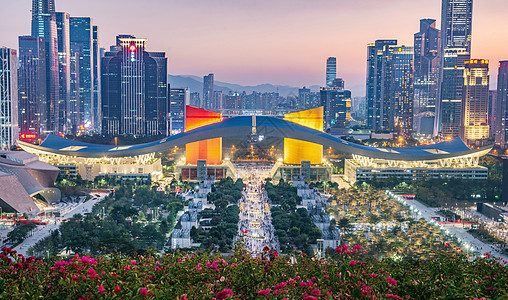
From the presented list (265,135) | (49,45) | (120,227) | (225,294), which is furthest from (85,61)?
(225,294)

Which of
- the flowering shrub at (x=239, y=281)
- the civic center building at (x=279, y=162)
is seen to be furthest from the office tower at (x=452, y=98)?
the flowering shrub at (x=239, y=281)

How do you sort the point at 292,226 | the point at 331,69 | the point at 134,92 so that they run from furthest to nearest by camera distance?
the point at 331,69
the point at 134,92
the point at 292,226

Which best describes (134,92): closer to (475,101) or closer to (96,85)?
(96,85)

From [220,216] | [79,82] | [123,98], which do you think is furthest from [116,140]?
[79,82]

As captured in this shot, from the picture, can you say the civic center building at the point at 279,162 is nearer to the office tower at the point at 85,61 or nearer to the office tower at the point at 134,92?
the office tower at the point at 134,92

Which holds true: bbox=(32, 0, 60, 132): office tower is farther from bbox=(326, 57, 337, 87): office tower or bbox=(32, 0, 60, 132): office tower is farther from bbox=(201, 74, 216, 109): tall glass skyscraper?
bbox=(326, 57, 337, 87): office tower

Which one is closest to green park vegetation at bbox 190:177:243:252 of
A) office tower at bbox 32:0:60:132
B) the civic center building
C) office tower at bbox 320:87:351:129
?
the civic center building
